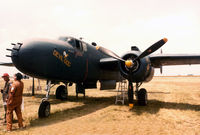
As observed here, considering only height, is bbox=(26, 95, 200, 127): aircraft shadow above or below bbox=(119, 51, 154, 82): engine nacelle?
below

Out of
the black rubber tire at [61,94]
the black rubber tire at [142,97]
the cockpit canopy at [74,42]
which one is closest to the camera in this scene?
the cockpit canopy at [74,42]

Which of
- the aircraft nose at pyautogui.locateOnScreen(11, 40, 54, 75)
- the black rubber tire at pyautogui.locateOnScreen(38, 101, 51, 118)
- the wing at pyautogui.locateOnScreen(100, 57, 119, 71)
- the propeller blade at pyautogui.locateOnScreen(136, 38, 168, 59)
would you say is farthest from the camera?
the wing at pyautogui.locateOnScreen(100, 57, 119, 71)

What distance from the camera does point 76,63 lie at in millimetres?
8906

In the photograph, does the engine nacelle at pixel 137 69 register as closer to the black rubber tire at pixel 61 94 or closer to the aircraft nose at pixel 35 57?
the aircraft nose at pixel 35 57

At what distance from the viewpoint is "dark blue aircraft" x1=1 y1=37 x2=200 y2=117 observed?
644 centimetres

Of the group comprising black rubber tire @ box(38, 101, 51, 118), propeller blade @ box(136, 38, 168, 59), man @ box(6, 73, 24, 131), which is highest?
propeller blade @ box(136, 38, 168, 59)

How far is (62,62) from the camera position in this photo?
7.77 meters

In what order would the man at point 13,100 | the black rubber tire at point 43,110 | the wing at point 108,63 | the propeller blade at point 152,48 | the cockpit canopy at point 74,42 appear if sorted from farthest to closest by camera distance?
the wing at point 108,63, the cockpit canopy at point 74,42, the propeller blade at point 152,48, the black rubber tire at point 43,110, the man at point 13,100

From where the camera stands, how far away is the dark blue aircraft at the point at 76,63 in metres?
6.44

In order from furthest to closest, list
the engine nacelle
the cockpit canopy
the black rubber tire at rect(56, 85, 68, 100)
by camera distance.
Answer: the black rubber tire at rect(56, 85, 68, 100) → the engine nacelle → the cockpit canopy

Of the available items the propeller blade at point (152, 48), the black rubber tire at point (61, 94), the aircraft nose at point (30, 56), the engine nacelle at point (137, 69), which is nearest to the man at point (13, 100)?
the aircraft nose at point (30, 56)

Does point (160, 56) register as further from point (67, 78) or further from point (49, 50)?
point (49, 50)

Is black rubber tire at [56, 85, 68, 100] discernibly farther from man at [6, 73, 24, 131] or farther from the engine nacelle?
man at [6, 73, 24, 131]

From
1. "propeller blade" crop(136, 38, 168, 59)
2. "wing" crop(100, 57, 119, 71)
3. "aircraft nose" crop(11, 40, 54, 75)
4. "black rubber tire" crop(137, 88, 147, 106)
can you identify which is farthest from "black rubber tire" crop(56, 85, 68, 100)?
"propeller blade" crop(136, 38, 168, 59)
